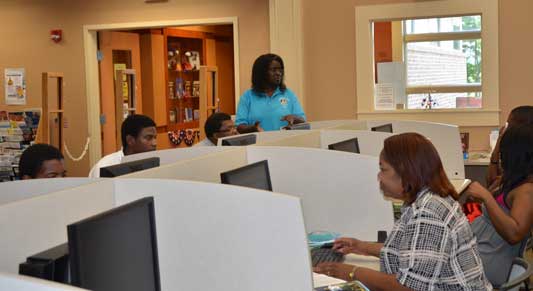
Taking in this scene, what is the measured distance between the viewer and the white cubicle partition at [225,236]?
1728 mm

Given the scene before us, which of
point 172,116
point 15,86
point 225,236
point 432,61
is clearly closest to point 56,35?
point 15,86

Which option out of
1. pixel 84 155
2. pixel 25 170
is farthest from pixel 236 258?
pixel 84 155

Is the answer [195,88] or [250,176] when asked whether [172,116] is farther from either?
[250,176]

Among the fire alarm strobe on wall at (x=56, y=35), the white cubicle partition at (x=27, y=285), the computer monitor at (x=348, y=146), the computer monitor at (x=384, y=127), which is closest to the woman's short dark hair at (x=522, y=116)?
the computer monitor at (x=384, y=127)

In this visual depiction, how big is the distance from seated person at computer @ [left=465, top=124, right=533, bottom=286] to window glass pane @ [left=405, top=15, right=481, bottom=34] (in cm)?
355

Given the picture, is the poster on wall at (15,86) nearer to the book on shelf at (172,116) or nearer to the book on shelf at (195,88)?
the book on shelf at (172,116)

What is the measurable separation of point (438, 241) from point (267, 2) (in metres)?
5.02

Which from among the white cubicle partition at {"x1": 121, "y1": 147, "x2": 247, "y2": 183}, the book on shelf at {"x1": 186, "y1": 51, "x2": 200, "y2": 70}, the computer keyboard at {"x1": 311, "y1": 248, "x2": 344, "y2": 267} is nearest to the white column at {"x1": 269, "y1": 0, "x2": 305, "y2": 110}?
the book on shelf at {"x1": 186, "y1": 51, "x2": 200, "y2": 70}

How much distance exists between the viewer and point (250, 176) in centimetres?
248

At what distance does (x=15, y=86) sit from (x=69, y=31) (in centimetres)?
88

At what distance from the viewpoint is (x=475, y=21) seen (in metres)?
6.45

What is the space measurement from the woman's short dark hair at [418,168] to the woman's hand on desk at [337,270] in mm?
327

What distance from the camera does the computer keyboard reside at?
262 cm

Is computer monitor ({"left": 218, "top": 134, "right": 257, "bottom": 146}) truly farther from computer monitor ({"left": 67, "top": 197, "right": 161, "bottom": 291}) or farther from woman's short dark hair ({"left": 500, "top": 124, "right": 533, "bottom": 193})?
computer monitor ({"left": 67, "top": 197, "right": 161, "bottom": 291})
